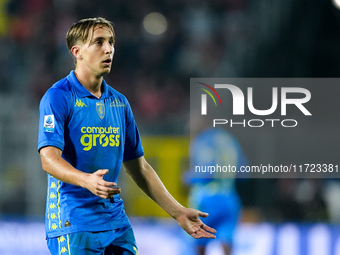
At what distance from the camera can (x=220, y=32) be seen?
35.8 feet

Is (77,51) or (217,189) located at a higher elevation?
(77,51)

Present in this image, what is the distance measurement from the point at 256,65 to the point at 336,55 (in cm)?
151

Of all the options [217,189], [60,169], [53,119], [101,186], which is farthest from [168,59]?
[101,186]

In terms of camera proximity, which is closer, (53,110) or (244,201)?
(53,110)

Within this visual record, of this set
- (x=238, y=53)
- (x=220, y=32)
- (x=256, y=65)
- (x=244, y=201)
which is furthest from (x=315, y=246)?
(x=220, y=32)

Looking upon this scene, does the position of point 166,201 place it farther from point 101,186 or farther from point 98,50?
point 98,50

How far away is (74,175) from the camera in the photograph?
2537 mm

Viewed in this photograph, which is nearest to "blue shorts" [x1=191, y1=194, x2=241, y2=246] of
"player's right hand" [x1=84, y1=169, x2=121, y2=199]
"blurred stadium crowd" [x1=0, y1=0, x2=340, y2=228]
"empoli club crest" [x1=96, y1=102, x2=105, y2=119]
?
"blurred stadium crowd" [x1=0, y1=0, x2=340, y2=228]

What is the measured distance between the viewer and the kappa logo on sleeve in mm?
2771

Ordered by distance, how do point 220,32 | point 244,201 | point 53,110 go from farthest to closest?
point 220,32 < point 244,201 < point 53,110

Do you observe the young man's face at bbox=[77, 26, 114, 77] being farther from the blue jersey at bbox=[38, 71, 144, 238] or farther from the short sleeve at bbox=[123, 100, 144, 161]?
the short sleeve at bbox=[123, 100, 144, 161]

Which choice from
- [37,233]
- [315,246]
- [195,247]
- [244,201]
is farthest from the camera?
[244,201]

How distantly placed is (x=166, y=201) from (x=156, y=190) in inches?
4.0

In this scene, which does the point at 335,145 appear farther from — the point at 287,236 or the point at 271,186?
the point at 287,236
